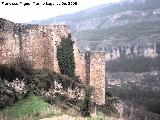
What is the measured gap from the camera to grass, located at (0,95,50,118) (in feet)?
80.4

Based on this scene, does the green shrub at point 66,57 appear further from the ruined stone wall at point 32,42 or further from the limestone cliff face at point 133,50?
the limestone cliff face at point 133,50

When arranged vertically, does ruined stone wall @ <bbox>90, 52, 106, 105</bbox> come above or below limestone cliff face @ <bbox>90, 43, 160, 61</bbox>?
above

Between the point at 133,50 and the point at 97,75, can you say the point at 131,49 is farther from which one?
the point at 97,75

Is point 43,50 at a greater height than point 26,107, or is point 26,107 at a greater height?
point 43,50

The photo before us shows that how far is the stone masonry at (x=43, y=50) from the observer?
31406mm

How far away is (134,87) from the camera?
412 ft

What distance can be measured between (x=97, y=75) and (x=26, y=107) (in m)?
13.5

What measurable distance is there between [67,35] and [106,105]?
640 centimetres

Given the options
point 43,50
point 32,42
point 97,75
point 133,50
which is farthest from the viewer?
point 133,50

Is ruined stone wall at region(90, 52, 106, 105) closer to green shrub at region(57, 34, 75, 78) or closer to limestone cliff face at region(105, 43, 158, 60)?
green shrub at region(57, 34, 75, 78)

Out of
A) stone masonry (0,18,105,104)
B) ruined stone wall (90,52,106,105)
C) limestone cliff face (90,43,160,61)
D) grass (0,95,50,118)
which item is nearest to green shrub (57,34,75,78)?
stone masonry (0,18,105,104)

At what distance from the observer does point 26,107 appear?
86.4 ft

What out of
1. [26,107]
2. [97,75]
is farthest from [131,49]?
[26,107]

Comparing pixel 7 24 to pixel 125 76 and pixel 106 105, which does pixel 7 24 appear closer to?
pixel 106 105
